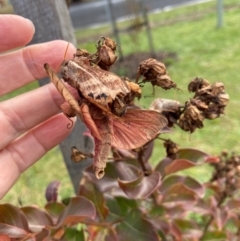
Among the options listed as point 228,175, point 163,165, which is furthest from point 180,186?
point 228,175

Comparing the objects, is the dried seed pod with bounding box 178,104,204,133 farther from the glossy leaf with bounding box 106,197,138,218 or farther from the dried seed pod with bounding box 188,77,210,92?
the glossy leaf with bounding box 106,197,138,218

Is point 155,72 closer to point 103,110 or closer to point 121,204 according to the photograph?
point 103,110

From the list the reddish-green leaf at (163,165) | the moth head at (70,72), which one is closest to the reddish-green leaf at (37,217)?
the reddish-green leaf at (163,165)

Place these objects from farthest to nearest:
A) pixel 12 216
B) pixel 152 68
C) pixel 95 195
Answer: pixel 95 195 → pixel 12 216 → pixel 152 68

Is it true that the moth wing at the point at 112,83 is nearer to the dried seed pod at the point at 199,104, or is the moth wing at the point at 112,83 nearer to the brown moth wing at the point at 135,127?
the brown moth wing at the point at 135,127

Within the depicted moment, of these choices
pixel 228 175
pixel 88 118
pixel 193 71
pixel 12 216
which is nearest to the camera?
pixel 88 118

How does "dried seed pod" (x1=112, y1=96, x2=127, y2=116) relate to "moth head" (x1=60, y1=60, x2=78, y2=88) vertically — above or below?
below

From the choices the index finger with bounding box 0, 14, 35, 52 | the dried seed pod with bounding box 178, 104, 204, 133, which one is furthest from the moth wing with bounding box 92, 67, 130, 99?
the index finger with bounding box 0, 14, 35, 52

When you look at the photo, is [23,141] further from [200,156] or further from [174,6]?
[174,6]

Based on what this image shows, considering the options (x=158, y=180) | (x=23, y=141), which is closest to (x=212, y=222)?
(x=158, y=180)
